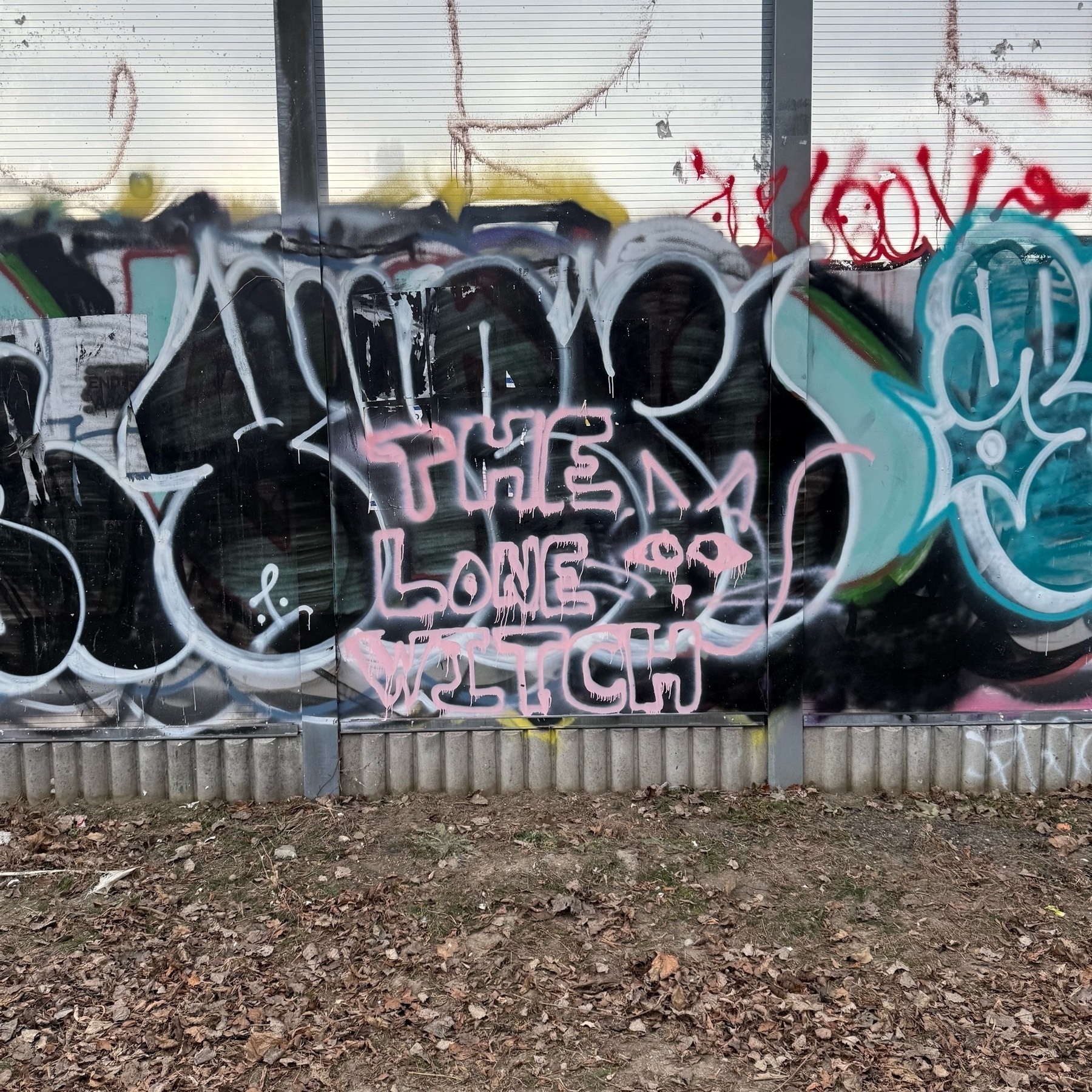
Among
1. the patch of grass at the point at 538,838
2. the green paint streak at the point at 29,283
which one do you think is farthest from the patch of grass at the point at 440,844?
the green paint streak at the point at 29,283

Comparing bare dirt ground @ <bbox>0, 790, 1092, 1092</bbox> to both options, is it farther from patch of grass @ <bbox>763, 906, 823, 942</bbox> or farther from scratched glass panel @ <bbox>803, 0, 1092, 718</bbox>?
scratched glass panel @ <bbox>803, 0, 1092, 718</bbox>

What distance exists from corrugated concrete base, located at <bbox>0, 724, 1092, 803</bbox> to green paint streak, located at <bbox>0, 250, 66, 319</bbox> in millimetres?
2176

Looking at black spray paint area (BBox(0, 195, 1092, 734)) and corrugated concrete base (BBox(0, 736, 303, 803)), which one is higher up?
black spray paint area (BBox(0, 195, 1092, 734))

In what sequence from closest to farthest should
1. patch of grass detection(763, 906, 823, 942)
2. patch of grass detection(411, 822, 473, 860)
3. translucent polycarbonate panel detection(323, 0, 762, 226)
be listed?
patch of grass detection(763, 906, 823, 942), patch of grass detection(411, 822, 473, 860), translucent polycarbonate panel detection(323, 0, 762, 226)

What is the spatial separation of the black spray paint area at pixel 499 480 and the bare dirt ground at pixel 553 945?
58cm

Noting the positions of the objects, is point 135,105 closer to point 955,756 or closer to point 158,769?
point 158,769

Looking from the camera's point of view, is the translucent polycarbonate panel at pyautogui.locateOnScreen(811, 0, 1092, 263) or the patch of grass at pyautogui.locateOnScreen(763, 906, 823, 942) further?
the translucent polycarbonate panel at pyautogui.locateOnScreen(811, 0, 1092, 263)

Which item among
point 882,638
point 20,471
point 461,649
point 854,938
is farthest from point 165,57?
point 854,938

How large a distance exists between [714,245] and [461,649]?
232 cm

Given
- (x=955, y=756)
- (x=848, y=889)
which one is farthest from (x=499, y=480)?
(x=955, y=756)

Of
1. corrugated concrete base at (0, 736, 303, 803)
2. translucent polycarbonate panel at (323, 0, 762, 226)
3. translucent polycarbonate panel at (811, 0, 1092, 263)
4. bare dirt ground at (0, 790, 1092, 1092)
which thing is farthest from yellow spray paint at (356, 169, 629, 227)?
bare dirt ground at (0, 790, 1092, 1092)

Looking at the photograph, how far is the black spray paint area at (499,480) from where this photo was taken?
4070 mm

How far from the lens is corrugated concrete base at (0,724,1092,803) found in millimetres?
4324

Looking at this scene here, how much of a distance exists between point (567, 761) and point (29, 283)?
353 cm
